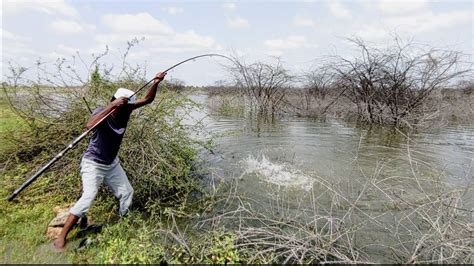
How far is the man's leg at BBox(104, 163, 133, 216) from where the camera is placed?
4.50m

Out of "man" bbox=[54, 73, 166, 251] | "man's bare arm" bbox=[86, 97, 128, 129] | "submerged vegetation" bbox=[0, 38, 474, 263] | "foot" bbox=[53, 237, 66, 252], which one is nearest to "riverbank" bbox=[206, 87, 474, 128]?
"submerged vegetation" bbox=[0, 38, 474, 263]

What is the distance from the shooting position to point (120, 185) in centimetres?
456

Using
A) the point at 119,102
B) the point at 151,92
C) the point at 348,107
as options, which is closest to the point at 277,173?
the point at 151,92

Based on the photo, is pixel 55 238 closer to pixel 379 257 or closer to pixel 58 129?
pixel 58 129

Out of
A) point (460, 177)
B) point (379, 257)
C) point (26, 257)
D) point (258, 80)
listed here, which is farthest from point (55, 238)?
point (258, 80)

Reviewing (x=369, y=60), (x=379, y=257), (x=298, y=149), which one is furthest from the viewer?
(x=369, y=60)

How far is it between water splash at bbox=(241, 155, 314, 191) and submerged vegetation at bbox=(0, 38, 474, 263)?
1.20 feet

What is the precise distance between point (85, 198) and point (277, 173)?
14.6 ft

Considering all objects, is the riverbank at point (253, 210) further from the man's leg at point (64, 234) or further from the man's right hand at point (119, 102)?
the man's right hand at point (119, 102)

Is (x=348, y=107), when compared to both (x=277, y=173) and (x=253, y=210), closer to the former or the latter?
(x=277, y=173)

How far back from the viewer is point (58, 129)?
6445mm

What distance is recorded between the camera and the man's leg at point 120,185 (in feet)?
14.8

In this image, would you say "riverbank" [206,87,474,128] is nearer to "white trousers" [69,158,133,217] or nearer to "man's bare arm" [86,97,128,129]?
"white trousers" [69,158,133,217]

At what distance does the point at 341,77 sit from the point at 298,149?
819 centimetres
